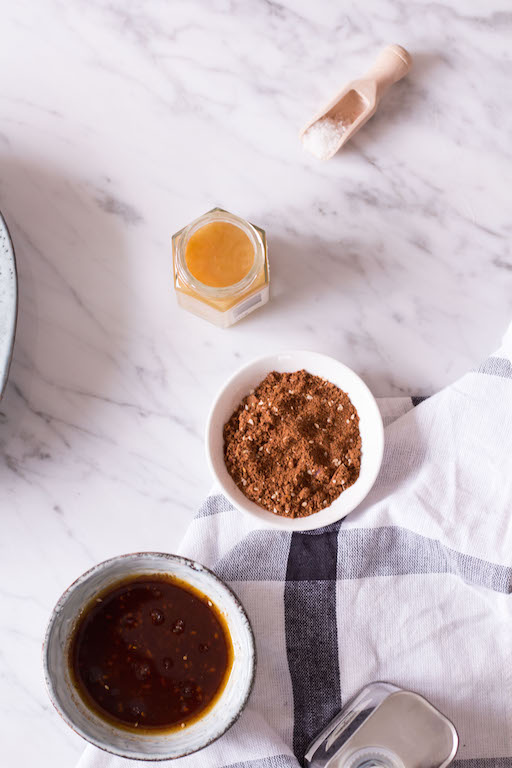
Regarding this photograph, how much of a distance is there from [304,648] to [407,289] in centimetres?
56

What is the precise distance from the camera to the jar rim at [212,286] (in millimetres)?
1103

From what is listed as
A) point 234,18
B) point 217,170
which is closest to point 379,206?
point 217,170

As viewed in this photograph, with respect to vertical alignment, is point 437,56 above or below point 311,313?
above

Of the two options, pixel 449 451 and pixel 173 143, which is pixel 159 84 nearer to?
pixel 173 143

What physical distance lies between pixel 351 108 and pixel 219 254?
32cm

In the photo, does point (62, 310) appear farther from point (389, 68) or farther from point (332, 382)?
point (389, 68)

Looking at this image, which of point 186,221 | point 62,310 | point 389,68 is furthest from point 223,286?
point 389,68

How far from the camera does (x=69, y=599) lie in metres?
1.03

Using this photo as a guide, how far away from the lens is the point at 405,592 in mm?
1134

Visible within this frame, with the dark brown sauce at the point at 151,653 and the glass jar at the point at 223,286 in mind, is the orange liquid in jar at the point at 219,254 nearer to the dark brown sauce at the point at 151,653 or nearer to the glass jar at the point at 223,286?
the glass jar at the point at 223,286

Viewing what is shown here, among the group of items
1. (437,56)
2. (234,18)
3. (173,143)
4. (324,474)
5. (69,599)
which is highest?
(437,56)

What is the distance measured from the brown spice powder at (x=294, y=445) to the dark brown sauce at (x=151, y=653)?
178mm

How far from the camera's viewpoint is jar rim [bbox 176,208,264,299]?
1.10 meters

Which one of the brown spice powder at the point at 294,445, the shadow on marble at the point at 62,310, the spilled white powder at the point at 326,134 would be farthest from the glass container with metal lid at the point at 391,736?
the spilled white powder at the point at 326,134
